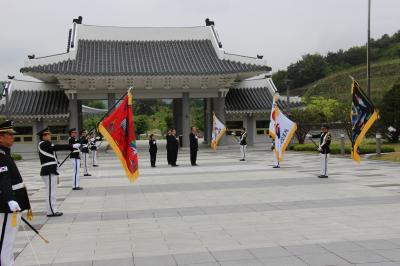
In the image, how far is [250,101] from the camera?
36.5 m

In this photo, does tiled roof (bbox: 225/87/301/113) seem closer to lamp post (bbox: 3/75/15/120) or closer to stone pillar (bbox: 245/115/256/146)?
stone pillar (bbox: 245/115/256/146)

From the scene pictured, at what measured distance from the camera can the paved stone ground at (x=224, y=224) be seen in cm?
607

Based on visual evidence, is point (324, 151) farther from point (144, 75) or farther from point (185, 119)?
point (185, 119)

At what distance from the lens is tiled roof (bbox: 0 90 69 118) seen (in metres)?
32.8

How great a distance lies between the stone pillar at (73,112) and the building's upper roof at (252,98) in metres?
11.1

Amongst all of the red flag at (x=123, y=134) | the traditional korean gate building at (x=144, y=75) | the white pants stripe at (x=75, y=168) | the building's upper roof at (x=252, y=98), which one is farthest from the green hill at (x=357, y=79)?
the red flag at (x=123, y=134)

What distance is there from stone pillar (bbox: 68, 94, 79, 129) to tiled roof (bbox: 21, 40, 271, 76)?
7.88ft

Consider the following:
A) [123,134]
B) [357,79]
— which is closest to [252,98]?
[123,134]

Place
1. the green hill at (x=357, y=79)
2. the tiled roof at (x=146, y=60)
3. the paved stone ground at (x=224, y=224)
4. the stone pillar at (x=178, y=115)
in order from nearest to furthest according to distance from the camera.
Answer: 1. the paved stone ground at (x=224, y=224)
2. the tiled roof at (x=146, y=60)
3. the stone pillar at (x=178, y=115)
4. the green hill at (x=357, y=79)

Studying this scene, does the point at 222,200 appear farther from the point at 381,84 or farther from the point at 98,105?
the point at 98,105

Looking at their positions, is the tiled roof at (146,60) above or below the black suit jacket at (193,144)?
above

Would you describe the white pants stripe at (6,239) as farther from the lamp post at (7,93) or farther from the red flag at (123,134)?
the lamp post at (7,93)

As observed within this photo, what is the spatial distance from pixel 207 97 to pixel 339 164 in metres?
17.7

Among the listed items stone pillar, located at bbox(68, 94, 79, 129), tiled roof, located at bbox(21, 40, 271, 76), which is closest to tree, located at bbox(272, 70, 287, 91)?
tiled roof, located at bbox(21, 40, 271, 76)
